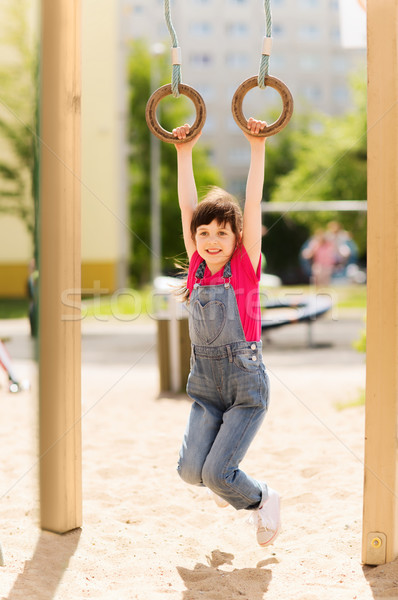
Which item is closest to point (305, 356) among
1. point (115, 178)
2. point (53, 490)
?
point (53, 490)

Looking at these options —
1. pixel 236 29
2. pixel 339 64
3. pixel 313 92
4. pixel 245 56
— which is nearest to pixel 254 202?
pixel 245 56

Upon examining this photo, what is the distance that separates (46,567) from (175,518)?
2.37 ft

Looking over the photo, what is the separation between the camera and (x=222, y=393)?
8.44ft

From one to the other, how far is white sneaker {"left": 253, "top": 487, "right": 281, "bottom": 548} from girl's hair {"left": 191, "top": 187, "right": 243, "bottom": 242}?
100cm

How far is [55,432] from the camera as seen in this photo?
2.80 meters

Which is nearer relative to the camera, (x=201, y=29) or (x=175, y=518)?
(x=175, y=518)

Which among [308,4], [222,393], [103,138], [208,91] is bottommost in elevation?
[222,393]

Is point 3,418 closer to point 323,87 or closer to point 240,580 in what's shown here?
point 240,580

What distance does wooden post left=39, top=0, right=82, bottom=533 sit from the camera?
2.78m

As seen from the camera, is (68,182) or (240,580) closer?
(240,580)

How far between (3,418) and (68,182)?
2837 millimetres

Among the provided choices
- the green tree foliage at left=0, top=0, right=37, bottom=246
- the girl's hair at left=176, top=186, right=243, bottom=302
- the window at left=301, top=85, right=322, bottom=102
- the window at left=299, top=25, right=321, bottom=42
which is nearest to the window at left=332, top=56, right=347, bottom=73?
the window at left=301, top=85, right=322, bottom=102

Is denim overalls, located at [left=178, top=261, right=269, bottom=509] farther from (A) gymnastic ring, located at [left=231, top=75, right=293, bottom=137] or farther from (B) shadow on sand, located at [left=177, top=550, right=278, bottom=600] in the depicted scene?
(A) gymnastic ring, located at [left=231, top=75, right=293, bottom=137]

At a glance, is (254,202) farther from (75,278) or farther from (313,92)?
(313,92)
